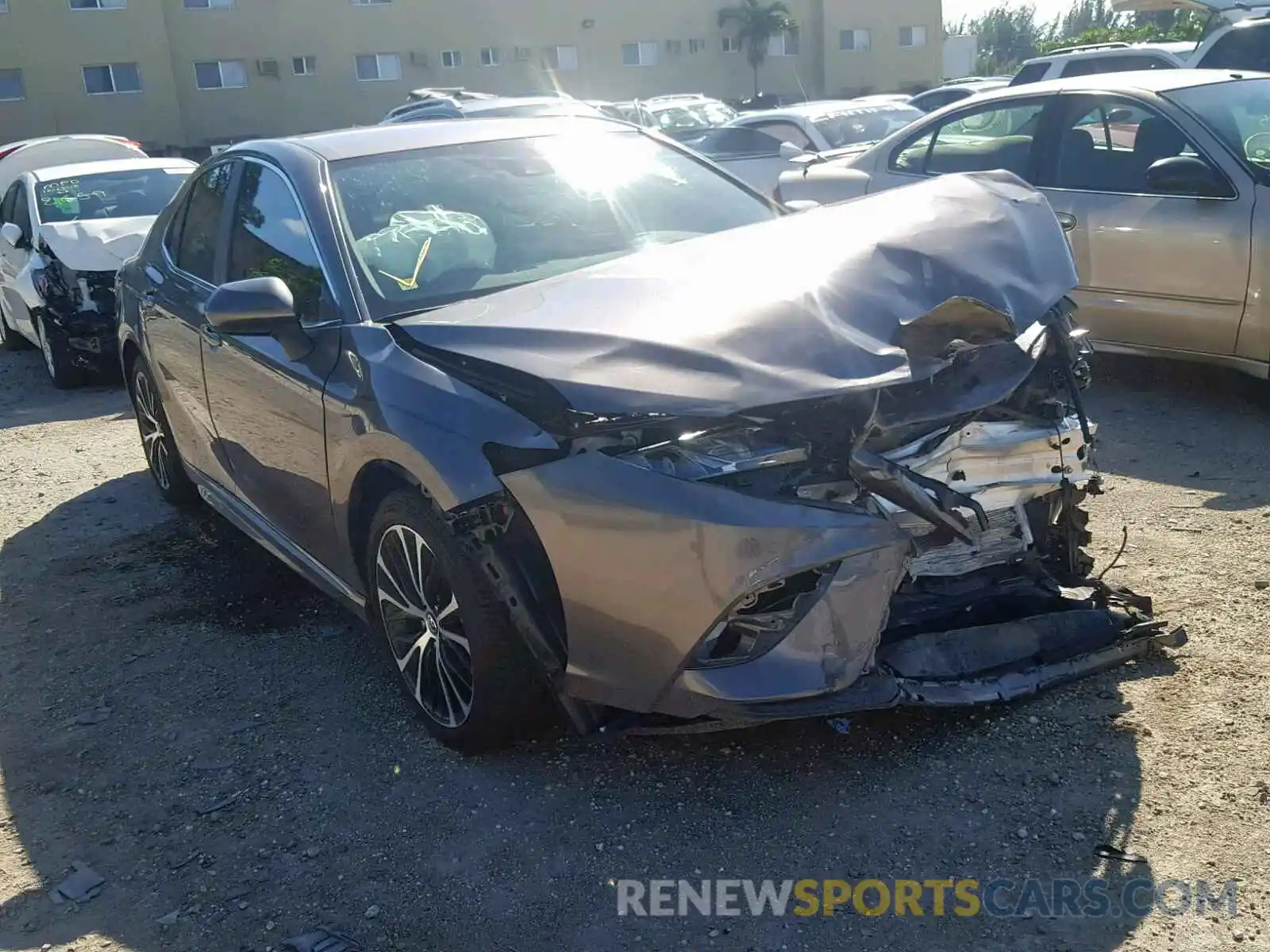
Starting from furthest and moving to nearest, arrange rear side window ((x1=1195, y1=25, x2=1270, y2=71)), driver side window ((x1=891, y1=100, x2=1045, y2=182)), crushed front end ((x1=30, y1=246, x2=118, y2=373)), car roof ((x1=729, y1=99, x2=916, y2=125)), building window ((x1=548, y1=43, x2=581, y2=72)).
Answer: building window ((x1=548, y1=43, x2=581, y2=72)) < car roof ((x1=729, y1=99, x2=916, y2=125)) < rear side window ((x1=1195, y1=25, x2=1270, y2=71)) < crushed front end ((x1=30, y1=246, x2=118, y2=373)) < driver side window ((x1=891, y1=100, x2=1045, y2=182))

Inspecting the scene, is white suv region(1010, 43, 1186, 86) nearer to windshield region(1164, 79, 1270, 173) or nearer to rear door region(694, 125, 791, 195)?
rear door region(694, 125, 791, 195)

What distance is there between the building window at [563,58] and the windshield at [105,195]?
3381 cm

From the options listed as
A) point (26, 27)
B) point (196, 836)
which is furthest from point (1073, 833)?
point (26, 27)

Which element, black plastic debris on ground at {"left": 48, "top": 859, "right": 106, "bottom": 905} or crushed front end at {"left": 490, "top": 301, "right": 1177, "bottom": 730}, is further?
black plastic debris on ground at {"left": 48, "top": 859, "right": 106, "bottom": 905}

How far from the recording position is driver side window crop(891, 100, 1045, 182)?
6820mm

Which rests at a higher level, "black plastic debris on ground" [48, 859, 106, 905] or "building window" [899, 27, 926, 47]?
"building window" [899, 27, 926, 47]

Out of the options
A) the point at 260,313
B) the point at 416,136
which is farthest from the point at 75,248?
the point at 260,313

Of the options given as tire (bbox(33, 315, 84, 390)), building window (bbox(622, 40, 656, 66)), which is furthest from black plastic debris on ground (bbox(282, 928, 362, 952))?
building window (bbox(622, 40, 656, 66))

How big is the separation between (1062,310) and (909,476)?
107cm

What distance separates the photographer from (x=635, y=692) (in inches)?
118

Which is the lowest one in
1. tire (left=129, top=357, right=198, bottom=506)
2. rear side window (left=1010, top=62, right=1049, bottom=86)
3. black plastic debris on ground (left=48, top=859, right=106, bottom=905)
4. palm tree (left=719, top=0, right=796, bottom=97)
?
black plastic debris on ground (left=48, top=859, right=106, bottom=905)

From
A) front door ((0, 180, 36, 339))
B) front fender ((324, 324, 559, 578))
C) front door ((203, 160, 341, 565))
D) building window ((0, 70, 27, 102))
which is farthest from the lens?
building window ((0, 70, 27, 102))

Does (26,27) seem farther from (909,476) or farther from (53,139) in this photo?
(909,476)

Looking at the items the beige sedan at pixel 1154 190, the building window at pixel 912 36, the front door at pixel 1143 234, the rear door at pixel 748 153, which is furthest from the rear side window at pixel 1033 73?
the building window at pixel 912 36
